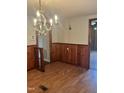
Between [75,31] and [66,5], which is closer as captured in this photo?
[66,5]

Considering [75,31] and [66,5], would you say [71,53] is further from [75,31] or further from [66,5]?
[66,5]

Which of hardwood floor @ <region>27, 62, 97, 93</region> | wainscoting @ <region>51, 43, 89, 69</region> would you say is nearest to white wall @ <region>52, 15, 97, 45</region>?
wainscoting @ <region>51, 43, 89, 69</region>

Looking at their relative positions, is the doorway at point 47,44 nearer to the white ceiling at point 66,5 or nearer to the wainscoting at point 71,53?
the wainscoting at point 71,53

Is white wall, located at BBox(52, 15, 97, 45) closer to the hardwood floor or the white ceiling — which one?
the white ceiling

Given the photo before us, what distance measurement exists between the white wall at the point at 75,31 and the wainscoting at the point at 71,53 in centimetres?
21

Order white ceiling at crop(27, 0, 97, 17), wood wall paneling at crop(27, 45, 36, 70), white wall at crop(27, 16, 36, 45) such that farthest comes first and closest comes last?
white wall at crop(27, 16, 36, 45)
wood wall paneling at crop(27, 45, 36, 70)
white ceiling at crop(27, 0, 97, 17)

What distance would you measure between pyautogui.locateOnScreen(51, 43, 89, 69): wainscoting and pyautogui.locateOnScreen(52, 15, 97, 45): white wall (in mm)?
214

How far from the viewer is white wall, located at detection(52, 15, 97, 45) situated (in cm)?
486

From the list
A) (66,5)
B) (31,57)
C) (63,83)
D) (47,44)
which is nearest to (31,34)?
(31,57)

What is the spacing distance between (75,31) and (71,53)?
0.98 meters

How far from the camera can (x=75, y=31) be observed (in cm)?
527

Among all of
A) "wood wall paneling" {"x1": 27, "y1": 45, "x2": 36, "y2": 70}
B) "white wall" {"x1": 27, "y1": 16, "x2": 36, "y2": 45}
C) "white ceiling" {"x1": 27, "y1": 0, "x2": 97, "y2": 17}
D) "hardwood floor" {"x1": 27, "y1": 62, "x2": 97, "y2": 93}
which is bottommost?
"hardwood floor" {"x1": 27, "y1": 62, "x2": 97, "y2": 93}
